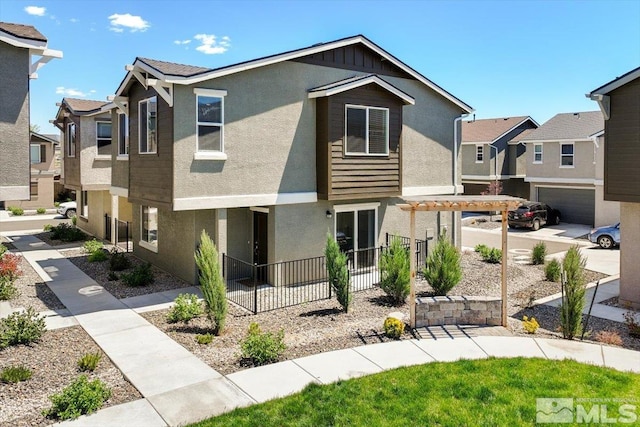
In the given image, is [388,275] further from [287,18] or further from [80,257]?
[80,257]

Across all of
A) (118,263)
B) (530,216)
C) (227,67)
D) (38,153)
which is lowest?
(118,263)

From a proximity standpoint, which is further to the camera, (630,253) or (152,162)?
(152,162)

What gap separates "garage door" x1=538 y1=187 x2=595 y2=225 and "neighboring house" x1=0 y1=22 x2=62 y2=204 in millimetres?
30633

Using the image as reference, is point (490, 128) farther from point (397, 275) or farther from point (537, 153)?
point (397, 275)

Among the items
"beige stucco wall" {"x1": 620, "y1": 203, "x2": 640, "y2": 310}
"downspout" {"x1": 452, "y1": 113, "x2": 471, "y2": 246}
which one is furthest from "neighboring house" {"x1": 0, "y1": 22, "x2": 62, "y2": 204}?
"beige stucco wall" {"x1": 620, "y1": 203, "x2": 640, "y2": 310}

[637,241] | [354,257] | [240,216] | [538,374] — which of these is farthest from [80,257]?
[637,241]

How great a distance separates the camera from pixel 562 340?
386 inches

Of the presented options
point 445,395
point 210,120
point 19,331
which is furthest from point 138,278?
point 445,395

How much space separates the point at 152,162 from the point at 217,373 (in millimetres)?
7756

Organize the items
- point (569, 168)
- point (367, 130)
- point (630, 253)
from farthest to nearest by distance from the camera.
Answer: point (569, 168), point (367, 130), point (630, 253)

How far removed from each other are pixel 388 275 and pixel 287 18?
1030 centimetres

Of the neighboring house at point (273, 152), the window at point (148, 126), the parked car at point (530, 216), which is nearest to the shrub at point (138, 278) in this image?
the neighboring house at point (273, 152)

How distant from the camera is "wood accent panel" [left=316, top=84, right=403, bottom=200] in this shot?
47.5 feet

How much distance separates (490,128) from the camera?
125 ft
